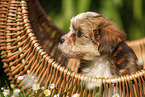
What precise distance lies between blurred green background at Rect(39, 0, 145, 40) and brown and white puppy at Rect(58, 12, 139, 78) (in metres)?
1.45

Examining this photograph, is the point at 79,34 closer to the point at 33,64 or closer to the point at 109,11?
the point at 33,64

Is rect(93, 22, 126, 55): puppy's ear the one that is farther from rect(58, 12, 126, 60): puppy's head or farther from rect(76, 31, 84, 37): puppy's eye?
rect(76, 31, 84, 37): puppy's eye

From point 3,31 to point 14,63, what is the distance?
404 mm

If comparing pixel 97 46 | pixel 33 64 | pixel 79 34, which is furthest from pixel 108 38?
pixel 33 64

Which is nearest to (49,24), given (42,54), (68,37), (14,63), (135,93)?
(68,37)

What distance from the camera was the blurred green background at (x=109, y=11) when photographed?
3.79 meters

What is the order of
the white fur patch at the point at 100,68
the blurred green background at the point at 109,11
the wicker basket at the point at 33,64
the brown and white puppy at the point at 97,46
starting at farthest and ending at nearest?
the blurred green background at the point at 109,11 < the white fur patch at the point at 100,68 < the brown and white puppy at the point at 97,46 < the wicker basket at the point at 33,64

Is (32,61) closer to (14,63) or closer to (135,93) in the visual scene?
(14,63)

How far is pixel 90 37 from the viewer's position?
2.18m

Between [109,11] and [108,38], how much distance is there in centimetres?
198

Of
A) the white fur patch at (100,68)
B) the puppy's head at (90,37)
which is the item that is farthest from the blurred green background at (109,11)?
the white fur patch at (100,68)

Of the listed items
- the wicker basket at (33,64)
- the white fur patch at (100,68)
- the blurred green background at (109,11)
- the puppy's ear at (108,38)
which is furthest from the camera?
the blurred green background at (109,11)

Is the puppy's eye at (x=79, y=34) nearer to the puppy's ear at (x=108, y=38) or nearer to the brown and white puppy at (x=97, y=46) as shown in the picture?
the brown and white puppy at (x=97, y=46)

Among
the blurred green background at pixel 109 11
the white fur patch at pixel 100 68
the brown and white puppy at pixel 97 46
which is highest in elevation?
the blurred green background at pixel 109 11
